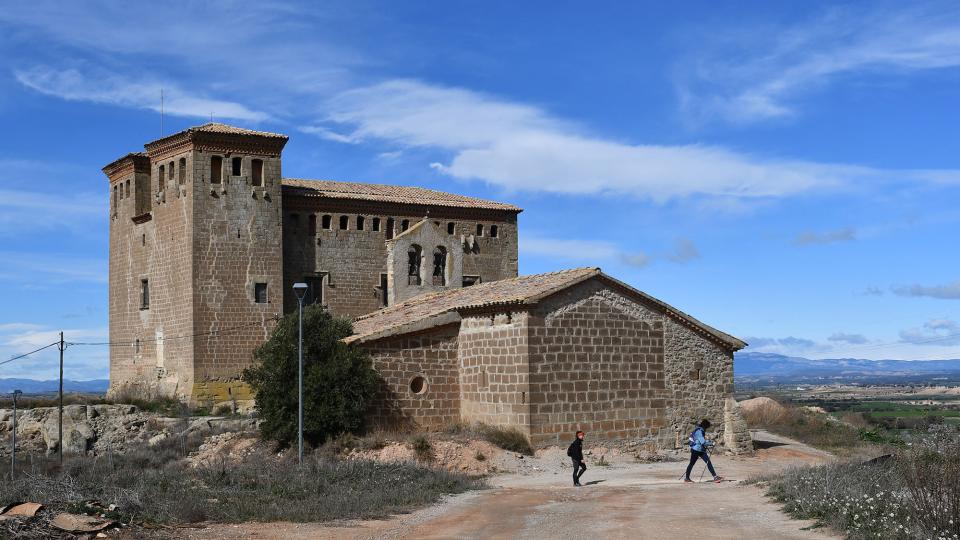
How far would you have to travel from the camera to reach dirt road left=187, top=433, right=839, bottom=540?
1398 centimetres

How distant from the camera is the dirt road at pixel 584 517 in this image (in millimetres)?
13977

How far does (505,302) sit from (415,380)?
380 centimetres

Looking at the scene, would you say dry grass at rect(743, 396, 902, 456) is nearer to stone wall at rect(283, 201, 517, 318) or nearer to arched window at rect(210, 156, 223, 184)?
stone wall at rect(283, 201, 517, 318)

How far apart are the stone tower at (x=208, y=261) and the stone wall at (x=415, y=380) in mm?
12566

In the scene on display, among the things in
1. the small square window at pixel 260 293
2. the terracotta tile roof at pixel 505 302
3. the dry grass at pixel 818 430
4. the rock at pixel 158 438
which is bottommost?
the dry grass at pixel 818 430

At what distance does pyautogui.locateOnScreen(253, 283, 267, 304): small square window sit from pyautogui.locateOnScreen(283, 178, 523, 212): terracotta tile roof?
455 cm

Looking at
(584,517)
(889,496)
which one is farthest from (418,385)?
(889,496)

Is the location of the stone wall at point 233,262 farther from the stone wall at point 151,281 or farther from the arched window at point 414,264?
the arched window at point 414,264

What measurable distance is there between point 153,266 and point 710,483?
27.1 meters

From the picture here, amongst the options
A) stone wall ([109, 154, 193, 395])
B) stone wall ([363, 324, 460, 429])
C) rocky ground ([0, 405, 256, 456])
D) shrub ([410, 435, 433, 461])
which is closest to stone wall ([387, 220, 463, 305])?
stone wall ([109, 154, 193, 395])

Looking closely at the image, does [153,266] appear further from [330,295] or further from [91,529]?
[91,529]

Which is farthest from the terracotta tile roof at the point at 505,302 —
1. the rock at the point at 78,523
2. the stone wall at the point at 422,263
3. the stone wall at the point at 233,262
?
the rock at the point at 78,523

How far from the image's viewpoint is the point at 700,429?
2109cm

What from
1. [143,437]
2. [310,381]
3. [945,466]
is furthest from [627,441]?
[143,437]
